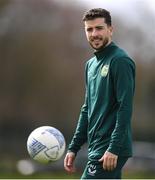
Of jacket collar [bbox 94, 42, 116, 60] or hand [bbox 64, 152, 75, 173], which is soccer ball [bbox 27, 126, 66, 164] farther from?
jacket collar [bbox 94, 42, 116, 60]

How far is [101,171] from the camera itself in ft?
26.2

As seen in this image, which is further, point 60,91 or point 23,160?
point 60,91

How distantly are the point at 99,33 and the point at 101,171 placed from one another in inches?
56.0

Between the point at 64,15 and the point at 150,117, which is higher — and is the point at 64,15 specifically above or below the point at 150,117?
above

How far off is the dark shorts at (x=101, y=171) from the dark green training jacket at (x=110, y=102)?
70 millimetres

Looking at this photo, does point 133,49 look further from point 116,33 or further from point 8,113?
point 8,113

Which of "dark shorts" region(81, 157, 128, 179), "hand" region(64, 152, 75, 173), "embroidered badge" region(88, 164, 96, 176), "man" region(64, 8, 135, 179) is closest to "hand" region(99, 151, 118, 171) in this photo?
"man" region(64, 8, 135, 179)

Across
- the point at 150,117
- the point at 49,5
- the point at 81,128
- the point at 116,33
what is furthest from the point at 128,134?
the point at 150,117

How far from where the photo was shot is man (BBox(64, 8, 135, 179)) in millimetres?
7777

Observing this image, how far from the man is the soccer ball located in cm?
73

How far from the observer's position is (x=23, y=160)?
35.4 meters

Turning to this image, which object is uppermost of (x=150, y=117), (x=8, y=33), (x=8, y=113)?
(x=8, y=33)

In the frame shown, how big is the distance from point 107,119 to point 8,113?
36389mm

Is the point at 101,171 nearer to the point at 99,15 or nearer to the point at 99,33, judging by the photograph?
the point at 99,33
